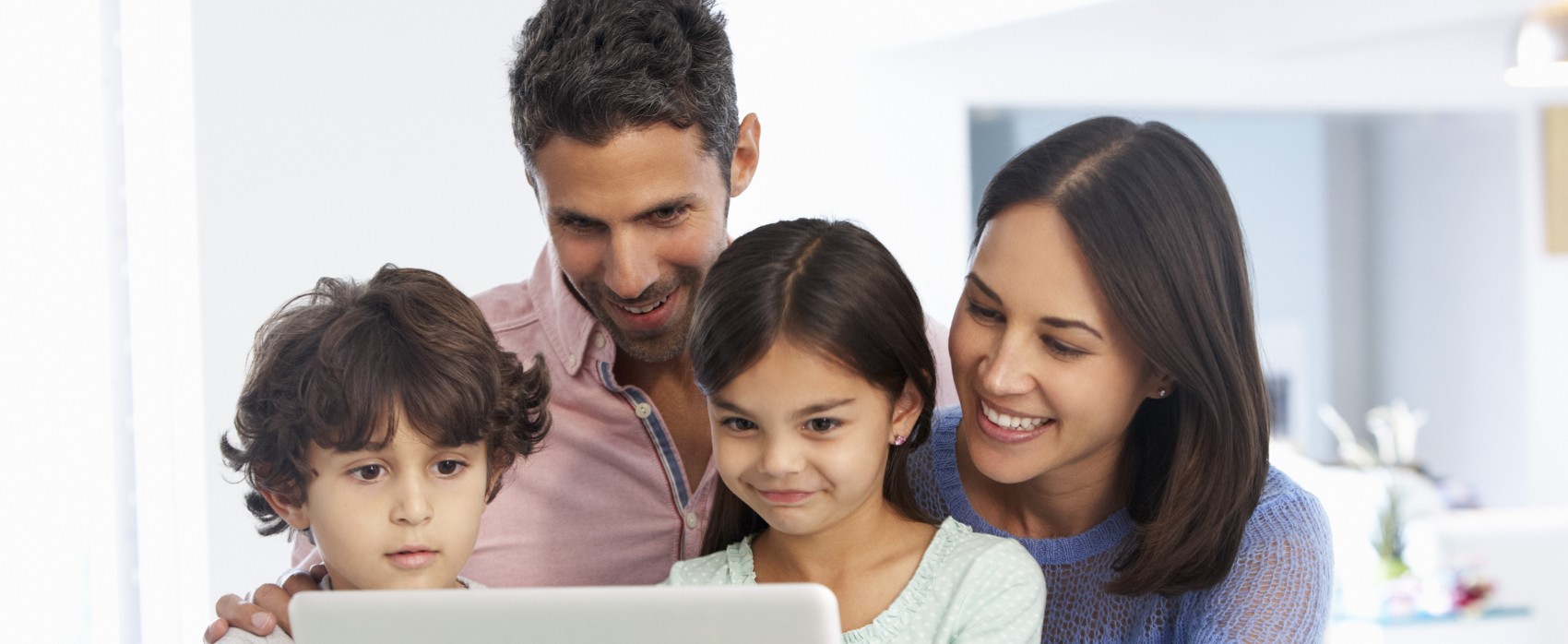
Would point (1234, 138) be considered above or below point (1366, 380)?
above

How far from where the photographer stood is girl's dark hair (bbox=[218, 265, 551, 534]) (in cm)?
142

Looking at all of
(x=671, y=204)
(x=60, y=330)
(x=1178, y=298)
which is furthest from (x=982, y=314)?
(x=60, y=330)

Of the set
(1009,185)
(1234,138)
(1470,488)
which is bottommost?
(1470,488)

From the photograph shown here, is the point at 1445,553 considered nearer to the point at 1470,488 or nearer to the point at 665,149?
the point at 1470,488

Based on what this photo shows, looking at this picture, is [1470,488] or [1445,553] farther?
[1470,488]

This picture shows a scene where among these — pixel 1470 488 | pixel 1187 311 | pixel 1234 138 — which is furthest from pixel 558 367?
pixel 1470 488

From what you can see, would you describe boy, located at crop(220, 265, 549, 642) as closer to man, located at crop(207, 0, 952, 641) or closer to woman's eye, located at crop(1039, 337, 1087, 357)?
man, located at crop(207, 0, 952, 641)

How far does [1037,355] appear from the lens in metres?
1.48

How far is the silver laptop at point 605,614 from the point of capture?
2.95 ft

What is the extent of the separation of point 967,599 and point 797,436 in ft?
0.80

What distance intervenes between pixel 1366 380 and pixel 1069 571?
7.81 metres

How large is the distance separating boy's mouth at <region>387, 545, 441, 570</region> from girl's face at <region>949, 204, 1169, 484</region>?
23.2 inches

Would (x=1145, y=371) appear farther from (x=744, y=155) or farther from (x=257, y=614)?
(x=257, y=614)

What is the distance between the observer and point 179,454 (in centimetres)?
299
